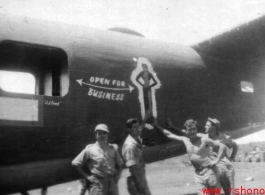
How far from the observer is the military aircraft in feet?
15.6

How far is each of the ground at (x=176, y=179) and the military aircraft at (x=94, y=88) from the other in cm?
108

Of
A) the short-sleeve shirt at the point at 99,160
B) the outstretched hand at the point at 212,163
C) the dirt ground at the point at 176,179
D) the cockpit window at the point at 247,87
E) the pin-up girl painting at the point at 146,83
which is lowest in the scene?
the dirt ground at the point at 176,179

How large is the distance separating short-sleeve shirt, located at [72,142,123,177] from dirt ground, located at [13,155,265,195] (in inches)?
15.5

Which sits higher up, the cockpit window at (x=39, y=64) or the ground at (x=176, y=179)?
the cockpit window at (x=39, y=64)

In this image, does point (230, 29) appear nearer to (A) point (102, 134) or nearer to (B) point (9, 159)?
(A) point (102, 134)

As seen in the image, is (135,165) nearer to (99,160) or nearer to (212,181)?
(99,160)

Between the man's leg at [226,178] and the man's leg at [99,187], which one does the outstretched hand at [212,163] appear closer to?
the man's leg at [226,178]

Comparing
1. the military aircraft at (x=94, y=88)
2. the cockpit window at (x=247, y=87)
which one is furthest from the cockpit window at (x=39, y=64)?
the cockpit window at (x=247, y=87)

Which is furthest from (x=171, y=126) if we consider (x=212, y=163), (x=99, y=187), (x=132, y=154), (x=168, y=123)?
(x=99, y=187)

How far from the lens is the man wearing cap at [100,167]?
14.7 ft

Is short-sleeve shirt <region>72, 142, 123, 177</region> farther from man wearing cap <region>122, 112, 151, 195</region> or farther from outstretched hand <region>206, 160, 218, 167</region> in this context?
outstretched hand <region>206, 160, 218, 167</region>

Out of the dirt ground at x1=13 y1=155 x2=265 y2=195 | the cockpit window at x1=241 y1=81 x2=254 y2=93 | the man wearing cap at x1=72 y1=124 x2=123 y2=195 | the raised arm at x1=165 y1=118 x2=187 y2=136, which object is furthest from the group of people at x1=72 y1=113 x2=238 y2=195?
the cockpit window at x1=241 y1=81 x2=254 y2=93

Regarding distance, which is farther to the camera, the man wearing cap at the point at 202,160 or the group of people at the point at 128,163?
the man wearing cap at the point at 202,160

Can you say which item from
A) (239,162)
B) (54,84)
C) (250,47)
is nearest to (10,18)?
(54,84)
